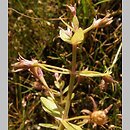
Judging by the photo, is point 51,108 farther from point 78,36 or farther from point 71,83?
point 78,36

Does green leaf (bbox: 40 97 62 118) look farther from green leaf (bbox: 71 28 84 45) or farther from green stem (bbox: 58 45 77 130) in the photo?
green leaf (bbox: 71 28 84 45)

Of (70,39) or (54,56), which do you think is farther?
(54,56)

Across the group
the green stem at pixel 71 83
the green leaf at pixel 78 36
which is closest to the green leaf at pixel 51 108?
the green stem at pixel 71 83

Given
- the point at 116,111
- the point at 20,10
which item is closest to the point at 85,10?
the point at 20,10

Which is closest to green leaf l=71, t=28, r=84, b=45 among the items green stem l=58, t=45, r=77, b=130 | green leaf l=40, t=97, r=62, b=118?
green stem l=58, t=45, r=77, b=130

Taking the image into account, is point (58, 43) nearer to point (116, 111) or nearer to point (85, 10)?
point (85, 10)

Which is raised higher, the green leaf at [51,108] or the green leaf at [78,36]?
the green leaf at [78,36]

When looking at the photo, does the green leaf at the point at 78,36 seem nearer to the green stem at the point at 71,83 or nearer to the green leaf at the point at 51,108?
the green stem at the point at 71,83

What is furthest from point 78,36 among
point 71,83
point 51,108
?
point 51,108
